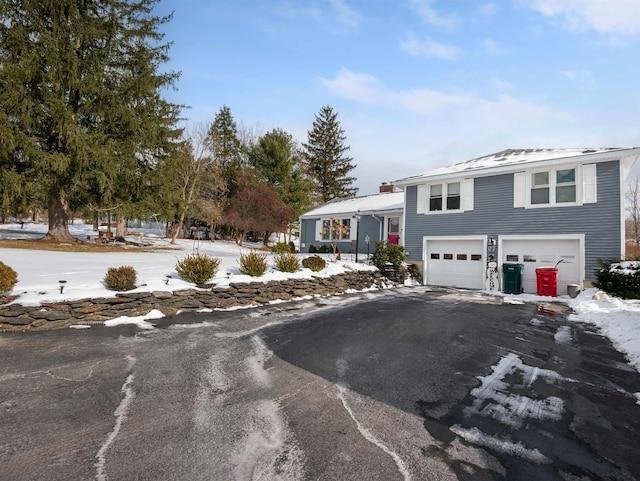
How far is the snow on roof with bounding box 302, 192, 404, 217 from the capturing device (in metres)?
19.5

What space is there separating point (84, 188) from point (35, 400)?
58.4 ft

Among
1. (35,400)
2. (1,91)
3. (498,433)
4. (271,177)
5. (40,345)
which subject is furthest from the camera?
(271,177)


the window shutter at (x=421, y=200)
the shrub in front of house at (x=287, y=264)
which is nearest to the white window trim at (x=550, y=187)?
the window shutter at (x=421, y=200)

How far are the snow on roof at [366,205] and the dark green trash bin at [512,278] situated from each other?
705cm

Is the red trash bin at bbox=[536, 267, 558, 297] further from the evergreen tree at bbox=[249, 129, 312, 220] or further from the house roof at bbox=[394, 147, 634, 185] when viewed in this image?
the evergreen tree at bbox=[249, 129, 312, 220]

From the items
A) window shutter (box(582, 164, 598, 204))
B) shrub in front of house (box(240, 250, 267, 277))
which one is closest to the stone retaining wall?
shrub in front of house (box(240, 250, 267, 277))

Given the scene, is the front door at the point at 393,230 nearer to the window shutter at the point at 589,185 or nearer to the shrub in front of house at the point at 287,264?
the window shutter at the point at 589,185

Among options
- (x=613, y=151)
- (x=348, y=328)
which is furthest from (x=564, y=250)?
(x=348, y=328)

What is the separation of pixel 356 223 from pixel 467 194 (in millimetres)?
7386

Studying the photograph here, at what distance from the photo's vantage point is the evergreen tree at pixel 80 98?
14.8 metres

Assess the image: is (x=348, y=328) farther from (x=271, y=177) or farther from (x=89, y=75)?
(x=271, y=177)

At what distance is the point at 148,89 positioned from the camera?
1777 cm

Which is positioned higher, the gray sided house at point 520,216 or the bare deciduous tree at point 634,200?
the bare deciduous tree at point 634,200

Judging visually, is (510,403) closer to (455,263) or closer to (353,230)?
(455,263)
